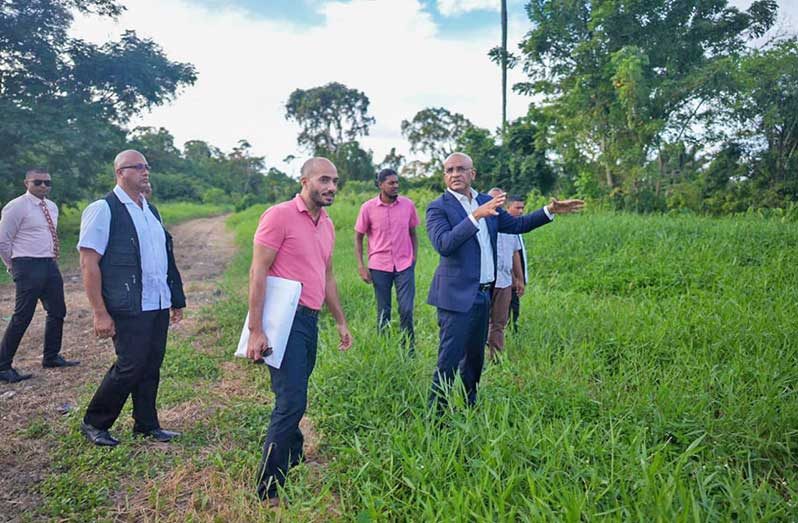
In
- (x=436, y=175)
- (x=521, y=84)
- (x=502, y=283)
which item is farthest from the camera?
(x=436, y=175)

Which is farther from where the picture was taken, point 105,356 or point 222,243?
point 222,243

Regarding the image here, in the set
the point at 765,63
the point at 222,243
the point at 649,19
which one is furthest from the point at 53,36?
the point at 765,63

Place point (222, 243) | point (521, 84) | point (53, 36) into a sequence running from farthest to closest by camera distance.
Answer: point (222, 243) → point (521, 84) → point (53, 36)

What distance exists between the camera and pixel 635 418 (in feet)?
10.3

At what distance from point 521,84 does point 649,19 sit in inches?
143

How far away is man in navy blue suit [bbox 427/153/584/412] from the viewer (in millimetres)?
3240

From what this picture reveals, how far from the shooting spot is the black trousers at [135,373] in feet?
10.6

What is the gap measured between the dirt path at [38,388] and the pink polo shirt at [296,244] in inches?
70.4

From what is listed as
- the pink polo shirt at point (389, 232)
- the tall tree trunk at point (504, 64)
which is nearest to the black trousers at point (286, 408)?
the pink polo shirt at point (389, 232)

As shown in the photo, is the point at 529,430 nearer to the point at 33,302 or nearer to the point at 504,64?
→ the point at 33,302

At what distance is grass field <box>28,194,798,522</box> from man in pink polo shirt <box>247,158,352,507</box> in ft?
0.71

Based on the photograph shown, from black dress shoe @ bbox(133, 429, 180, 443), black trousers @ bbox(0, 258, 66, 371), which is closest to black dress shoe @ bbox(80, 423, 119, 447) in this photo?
black dress shoe @ bbox(133, 429, 180, 443)

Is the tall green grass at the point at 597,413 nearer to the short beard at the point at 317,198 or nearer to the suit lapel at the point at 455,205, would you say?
the suit lapel at the point at 455,205

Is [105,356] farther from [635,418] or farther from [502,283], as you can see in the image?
[635,418]
